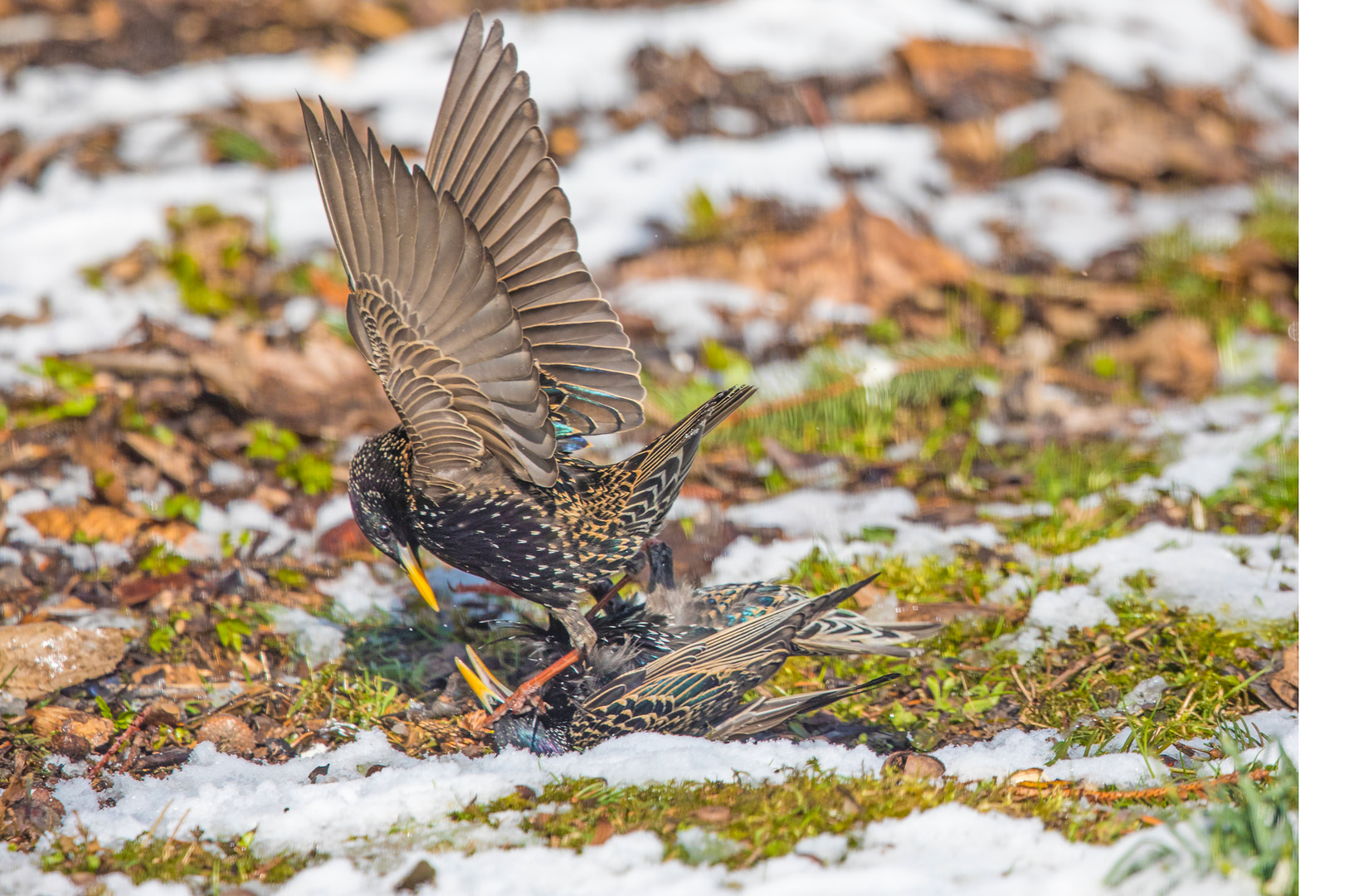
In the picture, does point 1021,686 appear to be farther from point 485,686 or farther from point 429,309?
point 429,309

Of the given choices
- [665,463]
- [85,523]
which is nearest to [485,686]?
[665,463]

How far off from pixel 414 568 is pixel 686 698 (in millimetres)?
795

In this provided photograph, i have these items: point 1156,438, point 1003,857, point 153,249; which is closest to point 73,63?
point 153,249

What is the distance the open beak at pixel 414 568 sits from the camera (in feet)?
10.1

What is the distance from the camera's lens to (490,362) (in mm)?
2742

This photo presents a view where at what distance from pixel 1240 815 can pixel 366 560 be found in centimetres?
302

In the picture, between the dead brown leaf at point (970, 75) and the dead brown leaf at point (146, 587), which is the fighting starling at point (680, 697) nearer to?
the dead brown leaf at point (146, 587)

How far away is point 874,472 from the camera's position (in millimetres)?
4930

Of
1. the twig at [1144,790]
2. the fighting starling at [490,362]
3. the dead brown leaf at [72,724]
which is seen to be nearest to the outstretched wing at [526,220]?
the fighting starling at [490,362]

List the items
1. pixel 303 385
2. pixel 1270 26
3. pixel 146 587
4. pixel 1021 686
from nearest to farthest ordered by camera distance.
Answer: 1. pixel 1021 686
2. pixel 146 587
3. pixel 303 385
4. pixel 1270 26

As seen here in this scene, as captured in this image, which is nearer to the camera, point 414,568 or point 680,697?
point 680,697

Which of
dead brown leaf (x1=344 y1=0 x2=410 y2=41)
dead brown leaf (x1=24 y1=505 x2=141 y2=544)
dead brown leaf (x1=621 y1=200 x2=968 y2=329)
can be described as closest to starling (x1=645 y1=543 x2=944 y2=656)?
dead brown leaf (x1=24 y1=505 x2=141 y2=544)

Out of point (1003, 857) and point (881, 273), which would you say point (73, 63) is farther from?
point (1003, 857)

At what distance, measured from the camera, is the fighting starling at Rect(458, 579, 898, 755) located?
117 inches
